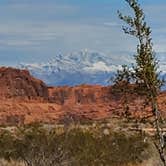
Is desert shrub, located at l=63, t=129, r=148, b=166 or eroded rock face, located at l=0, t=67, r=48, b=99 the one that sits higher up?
eroded rock face, located at l=0, t=67, r=48, b=99

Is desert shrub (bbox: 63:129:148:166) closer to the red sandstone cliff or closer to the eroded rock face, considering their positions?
the red sandstone cliff

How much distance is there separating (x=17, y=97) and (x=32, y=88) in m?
3.75

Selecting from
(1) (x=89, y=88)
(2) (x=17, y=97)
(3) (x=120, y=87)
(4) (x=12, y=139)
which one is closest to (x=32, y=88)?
(2) (x=17, y=97)

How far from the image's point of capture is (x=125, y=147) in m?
34.9

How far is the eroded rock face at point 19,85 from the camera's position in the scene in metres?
91.8

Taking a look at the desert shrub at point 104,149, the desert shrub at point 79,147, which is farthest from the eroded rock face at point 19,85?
the desert shrub at point 104,149

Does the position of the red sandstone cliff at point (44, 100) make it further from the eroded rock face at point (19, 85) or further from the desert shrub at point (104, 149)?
the desert shrub at point (104, 149)

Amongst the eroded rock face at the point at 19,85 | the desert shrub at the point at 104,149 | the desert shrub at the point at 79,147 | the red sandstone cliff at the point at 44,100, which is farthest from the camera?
the eroded rock face at the point at 19,85

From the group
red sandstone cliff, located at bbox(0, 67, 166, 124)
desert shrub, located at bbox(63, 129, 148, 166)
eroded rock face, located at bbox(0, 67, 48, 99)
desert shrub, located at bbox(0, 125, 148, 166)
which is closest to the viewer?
desert shrub, located at bbox(0, 125, 148, 166)

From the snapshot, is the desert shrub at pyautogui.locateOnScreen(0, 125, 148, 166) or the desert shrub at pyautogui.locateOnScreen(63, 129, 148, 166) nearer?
the desert shrub at pyautogui.locateOnScreen(0, 125, 148, 166)

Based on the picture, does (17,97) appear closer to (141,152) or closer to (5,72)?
(5,72)

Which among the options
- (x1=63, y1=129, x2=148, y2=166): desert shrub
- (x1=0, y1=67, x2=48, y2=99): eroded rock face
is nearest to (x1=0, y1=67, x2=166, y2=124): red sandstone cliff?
(x1=0, y1=67, x2=48, y2=99): eroded rock face

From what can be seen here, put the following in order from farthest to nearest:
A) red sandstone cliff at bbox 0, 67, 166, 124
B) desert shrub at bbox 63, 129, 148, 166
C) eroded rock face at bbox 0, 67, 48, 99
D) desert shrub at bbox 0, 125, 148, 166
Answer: eroded rock face at bbox 0, 67, 48, 99 → red sandstone cliff at bbox 0, 67, 166, 124 → desert shrub at bbox 63, 129, 148, 166 → desert shrub at bbox 0, 125, 148, 166

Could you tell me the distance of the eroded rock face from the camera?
9181cm
